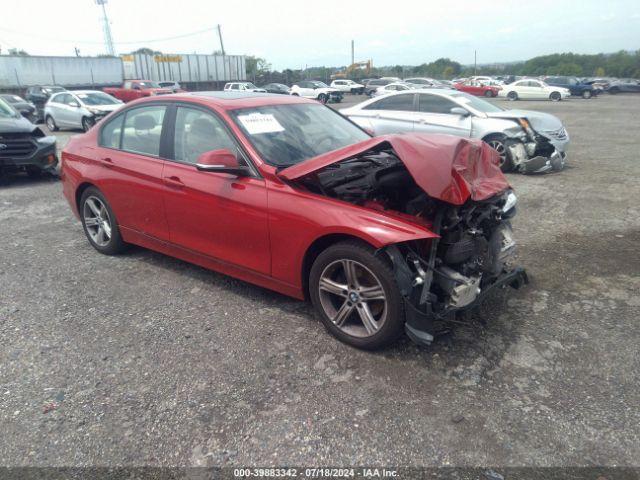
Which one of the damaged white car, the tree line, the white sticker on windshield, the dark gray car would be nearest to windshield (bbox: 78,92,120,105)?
the dark gray car

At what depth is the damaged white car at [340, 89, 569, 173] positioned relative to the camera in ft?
29.5

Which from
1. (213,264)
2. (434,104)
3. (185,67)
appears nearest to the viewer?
(213,264)

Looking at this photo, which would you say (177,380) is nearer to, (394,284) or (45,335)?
(45,335)

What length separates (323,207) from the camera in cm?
323

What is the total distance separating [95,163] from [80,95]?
1417cm

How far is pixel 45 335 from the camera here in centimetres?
354

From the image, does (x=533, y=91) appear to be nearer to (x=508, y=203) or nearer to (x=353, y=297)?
(x=508, y=203)

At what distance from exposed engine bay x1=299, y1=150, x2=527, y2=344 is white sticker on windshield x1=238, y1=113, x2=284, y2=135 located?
0.68m

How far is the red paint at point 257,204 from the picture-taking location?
3031 millimetres

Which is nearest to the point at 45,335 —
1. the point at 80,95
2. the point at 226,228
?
the point at 226,228

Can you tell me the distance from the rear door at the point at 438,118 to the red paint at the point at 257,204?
5649mm

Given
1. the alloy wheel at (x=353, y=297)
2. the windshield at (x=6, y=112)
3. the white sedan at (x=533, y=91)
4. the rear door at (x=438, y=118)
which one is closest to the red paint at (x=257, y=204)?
the alloy wheel at (x=353, y=297)

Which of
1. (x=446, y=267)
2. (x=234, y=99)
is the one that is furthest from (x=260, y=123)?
(x=446, y=267)

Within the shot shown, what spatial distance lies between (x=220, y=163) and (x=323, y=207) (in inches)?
34.2
